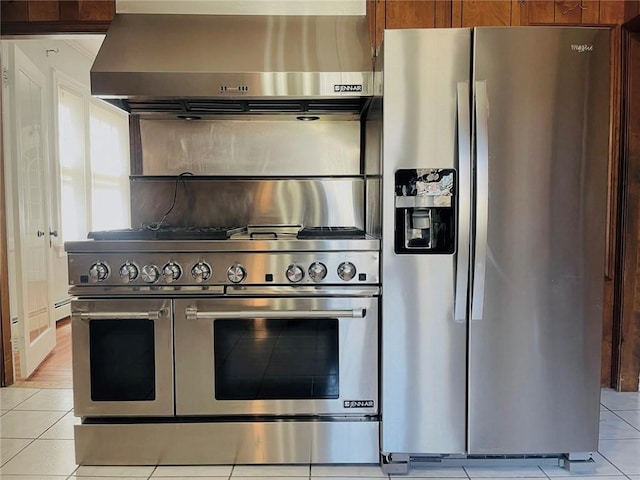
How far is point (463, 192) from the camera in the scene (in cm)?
158

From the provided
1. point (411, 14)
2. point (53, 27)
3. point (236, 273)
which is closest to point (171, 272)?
point (236, 273)

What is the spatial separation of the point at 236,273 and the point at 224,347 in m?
0.30

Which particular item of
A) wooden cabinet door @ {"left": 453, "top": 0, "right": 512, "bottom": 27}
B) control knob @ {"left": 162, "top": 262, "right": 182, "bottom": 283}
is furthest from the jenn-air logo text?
control knob @ {"left": 162, "top": 262, "right": 182, "bottom": 283}

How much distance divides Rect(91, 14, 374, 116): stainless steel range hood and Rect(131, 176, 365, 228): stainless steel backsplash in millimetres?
455

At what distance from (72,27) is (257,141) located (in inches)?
44.0

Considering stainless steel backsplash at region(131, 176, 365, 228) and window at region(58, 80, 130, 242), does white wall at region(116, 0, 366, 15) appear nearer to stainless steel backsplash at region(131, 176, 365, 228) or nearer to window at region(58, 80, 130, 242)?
stainless steel backsplash at region(131, 176, 365, 228)

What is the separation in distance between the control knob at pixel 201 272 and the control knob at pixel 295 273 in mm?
313

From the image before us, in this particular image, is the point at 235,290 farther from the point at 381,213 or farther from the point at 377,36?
the point at 377,36

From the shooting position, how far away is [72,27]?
226 cm

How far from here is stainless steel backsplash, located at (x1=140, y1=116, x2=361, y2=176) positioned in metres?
2.36

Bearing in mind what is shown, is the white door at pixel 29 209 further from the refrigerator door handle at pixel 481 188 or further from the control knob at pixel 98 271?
the refrigerator door handle at pixel 481 188

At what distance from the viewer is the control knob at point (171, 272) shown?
168cm

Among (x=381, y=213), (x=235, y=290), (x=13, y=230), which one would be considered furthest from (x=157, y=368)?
(x=13, y=230)

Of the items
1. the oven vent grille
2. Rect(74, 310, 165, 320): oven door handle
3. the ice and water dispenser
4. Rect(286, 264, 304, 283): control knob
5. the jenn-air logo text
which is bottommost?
Rect(74, 310, 165, 320): oven door handle
